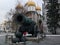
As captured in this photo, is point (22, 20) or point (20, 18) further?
point (20, 18)

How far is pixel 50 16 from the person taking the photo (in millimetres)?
41281

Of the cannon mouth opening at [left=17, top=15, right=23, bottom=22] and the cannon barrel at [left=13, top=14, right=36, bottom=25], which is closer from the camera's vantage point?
the cannon barrel at [left=13, top=14, right=36, bottom=25]

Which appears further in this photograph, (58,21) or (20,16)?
(58,21)

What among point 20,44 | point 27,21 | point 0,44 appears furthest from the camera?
point 0,44

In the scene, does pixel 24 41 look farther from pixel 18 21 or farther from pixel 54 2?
pixel 54 2

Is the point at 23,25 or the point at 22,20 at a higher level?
the point at 22,20

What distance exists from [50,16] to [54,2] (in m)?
2.83

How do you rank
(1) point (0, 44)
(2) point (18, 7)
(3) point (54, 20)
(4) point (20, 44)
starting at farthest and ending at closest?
1. (2) point (18, 7)
2. (3) point (54, 20)
3. (1) point (0, 44)
4. (4) point (20, 44)

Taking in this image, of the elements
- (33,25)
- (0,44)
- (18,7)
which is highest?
(18,7)

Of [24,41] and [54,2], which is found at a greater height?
[54,2]

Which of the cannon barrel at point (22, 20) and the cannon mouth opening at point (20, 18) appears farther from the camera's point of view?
the cannon mouth opening at point (20, 18)

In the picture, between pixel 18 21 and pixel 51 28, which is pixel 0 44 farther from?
pixel 51 28

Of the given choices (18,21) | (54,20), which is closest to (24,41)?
(18,21)

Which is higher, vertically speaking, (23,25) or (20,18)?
(20,18)
